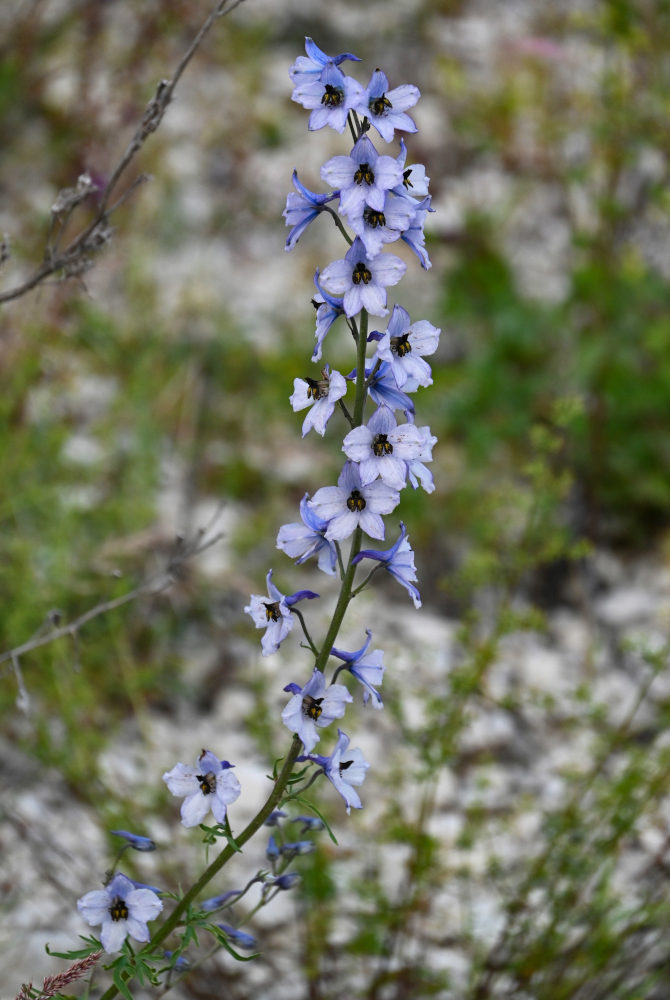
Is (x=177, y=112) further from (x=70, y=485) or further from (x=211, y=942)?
(x=211, y=942)

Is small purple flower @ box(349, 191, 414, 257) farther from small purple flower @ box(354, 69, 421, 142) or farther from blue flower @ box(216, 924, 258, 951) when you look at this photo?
blue flower @ box(216, 924, 258, 951)

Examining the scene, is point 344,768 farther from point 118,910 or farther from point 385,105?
point 385,105

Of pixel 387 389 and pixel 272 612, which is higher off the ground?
pixel 387 389

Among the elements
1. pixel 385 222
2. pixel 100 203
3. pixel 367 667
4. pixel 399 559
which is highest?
pixel 100 203

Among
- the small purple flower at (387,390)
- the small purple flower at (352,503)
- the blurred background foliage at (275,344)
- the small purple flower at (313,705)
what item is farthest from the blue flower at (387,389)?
the blurred background foliage at (275,344)

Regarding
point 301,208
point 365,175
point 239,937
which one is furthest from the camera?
point 239,937

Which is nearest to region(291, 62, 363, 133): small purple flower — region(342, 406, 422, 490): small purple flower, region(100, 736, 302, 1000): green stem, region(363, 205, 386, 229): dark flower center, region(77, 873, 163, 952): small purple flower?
region(363, 205, 386, 229): dark flower center

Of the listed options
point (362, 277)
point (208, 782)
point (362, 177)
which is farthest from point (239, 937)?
point (362, 177)
